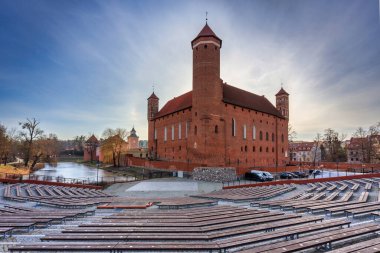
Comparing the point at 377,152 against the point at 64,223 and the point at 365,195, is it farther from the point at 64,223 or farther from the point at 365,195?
the point at 64,223

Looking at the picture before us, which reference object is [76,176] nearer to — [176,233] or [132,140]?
[176,233]

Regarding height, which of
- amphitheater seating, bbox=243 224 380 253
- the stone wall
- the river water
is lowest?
the river water

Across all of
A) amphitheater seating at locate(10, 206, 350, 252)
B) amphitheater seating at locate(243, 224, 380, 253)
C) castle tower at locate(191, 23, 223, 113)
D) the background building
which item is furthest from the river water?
the background building

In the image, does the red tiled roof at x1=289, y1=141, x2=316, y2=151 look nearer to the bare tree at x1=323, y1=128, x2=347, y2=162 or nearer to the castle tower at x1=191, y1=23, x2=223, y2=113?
the bare tree at x1=323, y1=128, x2=347, y2=162

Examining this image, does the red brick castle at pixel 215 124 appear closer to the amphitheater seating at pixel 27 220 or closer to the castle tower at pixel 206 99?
the castle tower at pixel 206 99

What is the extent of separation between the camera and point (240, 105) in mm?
34938

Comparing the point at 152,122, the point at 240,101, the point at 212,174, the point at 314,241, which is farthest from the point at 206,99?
the point at 314,241

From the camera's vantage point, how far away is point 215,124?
2945 centimetres

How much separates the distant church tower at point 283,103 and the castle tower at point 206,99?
2235 cm

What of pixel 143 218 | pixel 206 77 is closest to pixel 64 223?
pixel 143 218

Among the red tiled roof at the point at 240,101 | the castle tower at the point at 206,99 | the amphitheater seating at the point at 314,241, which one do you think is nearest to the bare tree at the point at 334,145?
the red tiled roof at the point at 240,101

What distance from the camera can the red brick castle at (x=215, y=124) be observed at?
95.9 ft

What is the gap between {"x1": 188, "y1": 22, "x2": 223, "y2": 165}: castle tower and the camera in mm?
28812

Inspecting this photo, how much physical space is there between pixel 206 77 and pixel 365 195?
21.1m
